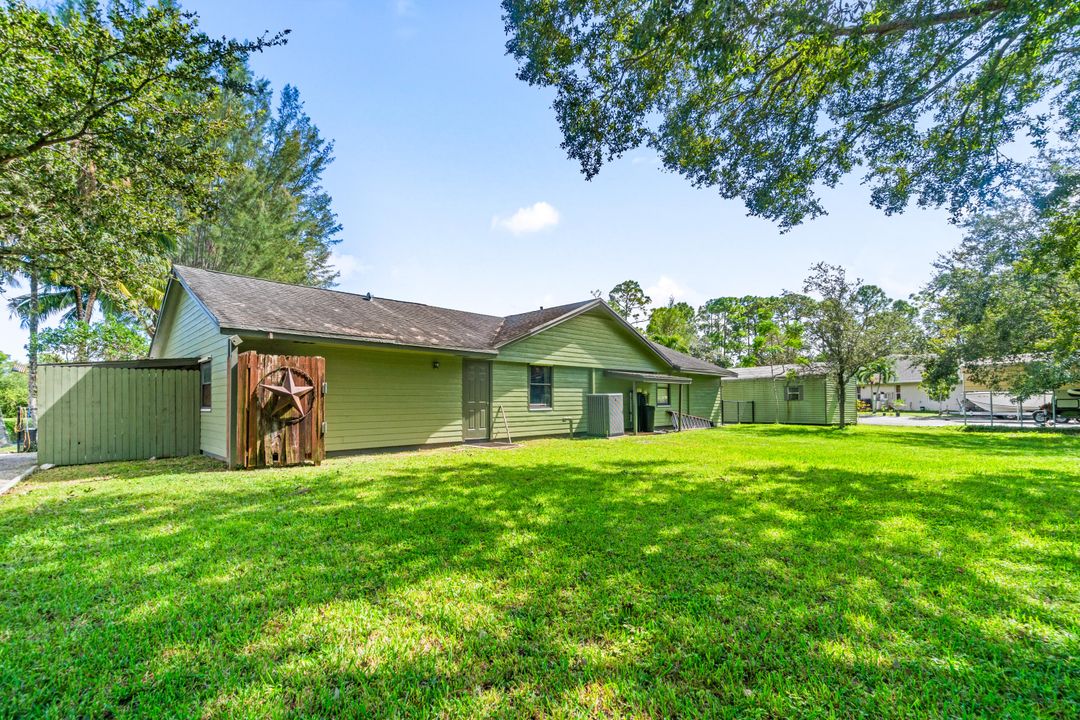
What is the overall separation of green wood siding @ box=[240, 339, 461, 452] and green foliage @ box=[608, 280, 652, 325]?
27.9m

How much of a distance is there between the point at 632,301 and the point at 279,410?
32.9 meters

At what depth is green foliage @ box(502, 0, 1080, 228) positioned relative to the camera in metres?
6.41

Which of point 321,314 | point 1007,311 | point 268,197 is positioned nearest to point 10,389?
point 268,197

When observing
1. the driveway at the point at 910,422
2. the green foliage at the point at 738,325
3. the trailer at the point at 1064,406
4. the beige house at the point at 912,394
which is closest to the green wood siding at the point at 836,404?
the driveway at the point at 910,422

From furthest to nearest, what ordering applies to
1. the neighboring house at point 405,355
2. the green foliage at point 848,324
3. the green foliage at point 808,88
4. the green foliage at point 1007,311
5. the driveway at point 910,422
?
the driveway at point 910,422 < the green foliage at point 848,324 < the green foliage at point 1007,311 < the neighboring house at point 405,355 < the green foliage at point 808,88

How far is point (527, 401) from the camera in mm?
13070

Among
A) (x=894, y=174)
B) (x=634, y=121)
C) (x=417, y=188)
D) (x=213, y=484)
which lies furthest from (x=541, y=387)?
(x=894, y=174)

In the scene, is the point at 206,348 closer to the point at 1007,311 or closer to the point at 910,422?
the point at 1007,311

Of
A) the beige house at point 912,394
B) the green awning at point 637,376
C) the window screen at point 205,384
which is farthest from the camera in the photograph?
the beige house at point 912,394

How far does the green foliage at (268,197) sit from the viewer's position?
1817cm

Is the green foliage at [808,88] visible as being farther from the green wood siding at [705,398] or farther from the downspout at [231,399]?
the green wood siding at [705,398]

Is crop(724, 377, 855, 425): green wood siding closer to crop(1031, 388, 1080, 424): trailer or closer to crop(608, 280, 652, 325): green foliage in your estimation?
crop(1031, 388, 1080, 424): trailer

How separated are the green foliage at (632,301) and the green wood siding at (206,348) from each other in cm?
3039

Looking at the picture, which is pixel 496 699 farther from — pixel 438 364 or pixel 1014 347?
pixel 1014 347
